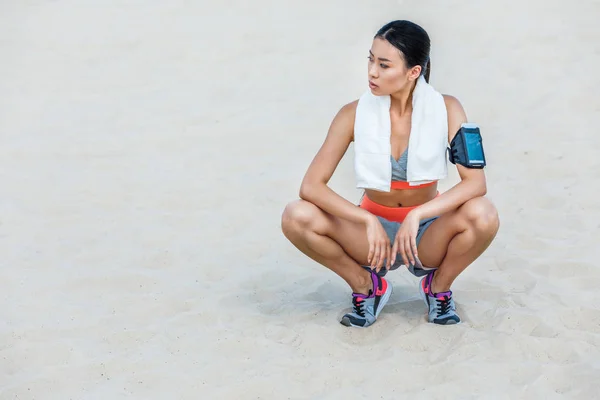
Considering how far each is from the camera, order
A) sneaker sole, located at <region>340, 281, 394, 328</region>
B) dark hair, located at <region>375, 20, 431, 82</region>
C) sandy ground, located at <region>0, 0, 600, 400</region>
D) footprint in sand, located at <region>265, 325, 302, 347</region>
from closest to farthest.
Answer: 1. sandy ground, located at <region>0, 0, 600, 400</region>
2. dark hair, located at <region>375, 20, 431, 82</region>
3. footprint in sand, located at <region>265, 325, 302, 347</region>
4. sneaker sole, located at <region>340, 281, 394, 328</region>

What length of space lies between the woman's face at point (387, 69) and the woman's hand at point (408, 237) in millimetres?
523

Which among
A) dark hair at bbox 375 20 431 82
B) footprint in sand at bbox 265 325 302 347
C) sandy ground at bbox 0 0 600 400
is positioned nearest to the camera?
sandy ground at bbox 0 0 600 400

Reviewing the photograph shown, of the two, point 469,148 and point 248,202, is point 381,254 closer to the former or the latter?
point 469,148

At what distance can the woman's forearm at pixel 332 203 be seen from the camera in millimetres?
3768

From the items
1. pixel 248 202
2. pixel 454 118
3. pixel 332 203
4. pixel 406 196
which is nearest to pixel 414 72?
pixel 454 118

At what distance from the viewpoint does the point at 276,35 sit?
26.2 ft

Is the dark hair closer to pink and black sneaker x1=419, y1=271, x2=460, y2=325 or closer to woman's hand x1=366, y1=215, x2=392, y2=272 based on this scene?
woman's hand x1=366, y1=215, x2=392, y2=272

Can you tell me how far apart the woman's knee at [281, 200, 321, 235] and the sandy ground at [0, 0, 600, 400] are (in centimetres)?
Result: 43

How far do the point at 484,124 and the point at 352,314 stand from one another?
2.71 metres

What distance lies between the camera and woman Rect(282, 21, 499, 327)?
3.72 metres

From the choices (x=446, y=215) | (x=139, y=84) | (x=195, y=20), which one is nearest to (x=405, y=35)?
(x=446, y=215)

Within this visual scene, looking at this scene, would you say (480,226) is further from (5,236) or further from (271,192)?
(5,236)

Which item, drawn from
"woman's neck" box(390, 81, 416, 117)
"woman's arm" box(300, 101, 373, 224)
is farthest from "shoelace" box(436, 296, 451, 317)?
"woman's neck" box(390, 81, 416, 117)

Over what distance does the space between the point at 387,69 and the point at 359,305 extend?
38.5 inches
